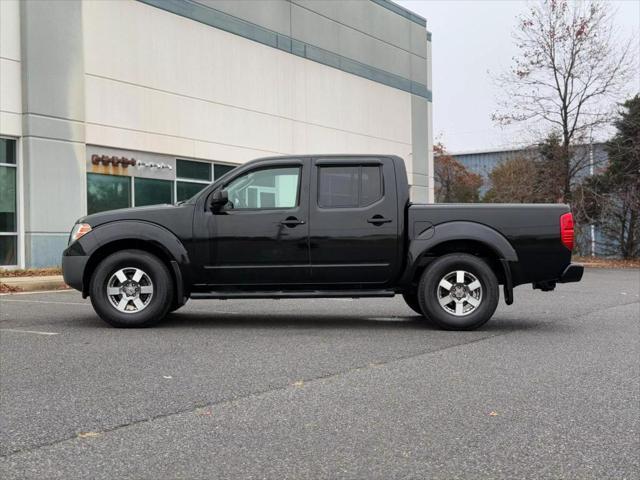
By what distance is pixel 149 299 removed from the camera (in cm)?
811

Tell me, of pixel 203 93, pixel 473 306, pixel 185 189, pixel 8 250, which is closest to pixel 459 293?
pixel 473 306

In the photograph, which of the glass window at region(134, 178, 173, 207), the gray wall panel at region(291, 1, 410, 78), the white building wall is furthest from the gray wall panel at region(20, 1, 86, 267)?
the gray wall panel at region(291, 1, 410, 78)

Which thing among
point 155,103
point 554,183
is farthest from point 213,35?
point 554,183

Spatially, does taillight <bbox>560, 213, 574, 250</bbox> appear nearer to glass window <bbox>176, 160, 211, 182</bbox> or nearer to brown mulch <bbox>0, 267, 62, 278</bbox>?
brown mulch <bbox>0, 267, 62, 278</bbox>

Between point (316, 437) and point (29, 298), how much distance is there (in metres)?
9.75

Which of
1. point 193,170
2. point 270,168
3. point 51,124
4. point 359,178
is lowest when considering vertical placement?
point 359,178

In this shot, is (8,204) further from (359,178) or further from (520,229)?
(520,229)

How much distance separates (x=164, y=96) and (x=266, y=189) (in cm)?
1447

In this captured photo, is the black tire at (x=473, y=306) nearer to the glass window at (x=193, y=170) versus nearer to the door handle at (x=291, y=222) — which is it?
the door handle at (x=291, y=222)

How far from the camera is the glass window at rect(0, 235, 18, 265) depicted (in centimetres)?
1762

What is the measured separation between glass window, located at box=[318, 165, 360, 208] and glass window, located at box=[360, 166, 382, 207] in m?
0.08

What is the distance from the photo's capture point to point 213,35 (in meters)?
23.4

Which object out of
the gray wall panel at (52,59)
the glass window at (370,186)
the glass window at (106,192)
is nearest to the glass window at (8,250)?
the glass window at (106,192)

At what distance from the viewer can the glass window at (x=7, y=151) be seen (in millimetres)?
17641
